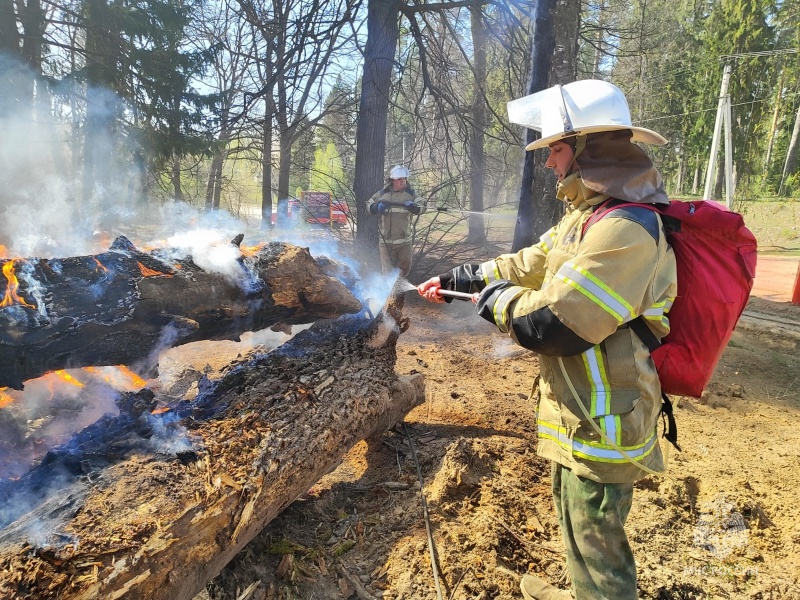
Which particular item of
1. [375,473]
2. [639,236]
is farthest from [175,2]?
[639,236]

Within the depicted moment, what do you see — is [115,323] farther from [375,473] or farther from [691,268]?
[691,268]

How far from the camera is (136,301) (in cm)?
287

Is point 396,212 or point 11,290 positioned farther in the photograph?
point 396,212

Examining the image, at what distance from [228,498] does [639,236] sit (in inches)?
82.7

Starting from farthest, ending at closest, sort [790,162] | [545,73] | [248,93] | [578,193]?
[790,162], [248,93], [545,73], [578,193]

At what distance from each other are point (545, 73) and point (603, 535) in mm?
5846

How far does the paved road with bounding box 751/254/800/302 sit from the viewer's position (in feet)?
31.1

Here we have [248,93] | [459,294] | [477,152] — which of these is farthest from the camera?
[477,152]

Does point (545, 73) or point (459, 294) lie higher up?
point (545, 73)

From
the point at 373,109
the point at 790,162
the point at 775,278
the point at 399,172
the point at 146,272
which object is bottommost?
the point at 775,278

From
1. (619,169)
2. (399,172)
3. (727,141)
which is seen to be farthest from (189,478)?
(727,141)

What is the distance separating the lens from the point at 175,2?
10.3 m

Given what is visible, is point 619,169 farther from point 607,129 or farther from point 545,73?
point 545,73

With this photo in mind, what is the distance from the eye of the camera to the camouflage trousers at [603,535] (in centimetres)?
187
